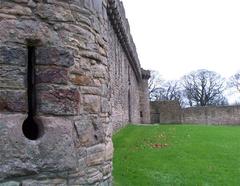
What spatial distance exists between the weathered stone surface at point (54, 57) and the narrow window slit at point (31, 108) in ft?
0.23

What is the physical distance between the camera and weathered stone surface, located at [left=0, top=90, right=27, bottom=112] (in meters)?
3.70

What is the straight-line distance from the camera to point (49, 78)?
13.0ft

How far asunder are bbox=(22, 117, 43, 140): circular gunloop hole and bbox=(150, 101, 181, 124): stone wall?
97.9 feet

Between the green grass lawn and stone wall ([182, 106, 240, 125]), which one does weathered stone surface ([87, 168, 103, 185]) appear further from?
stone wall ([182, 106, 240, 125])

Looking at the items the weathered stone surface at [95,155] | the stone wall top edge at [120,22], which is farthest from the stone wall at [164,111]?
the weathered stone surface at [95,155]

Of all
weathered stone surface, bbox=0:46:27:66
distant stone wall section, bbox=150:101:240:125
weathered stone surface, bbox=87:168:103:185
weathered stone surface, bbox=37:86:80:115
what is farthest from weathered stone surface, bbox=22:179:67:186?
distant stone wall section, bbox=150:101:240:125

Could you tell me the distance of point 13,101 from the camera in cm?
375

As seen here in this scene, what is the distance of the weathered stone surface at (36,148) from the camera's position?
12.0 ft

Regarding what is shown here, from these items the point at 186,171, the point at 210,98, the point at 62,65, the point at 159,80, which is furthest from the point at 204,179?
the point at 159,80

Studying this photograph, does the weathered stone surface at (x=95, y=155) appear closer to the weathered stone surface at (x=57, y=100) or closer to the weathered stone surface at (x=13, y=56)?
the weathered stone surface at (x=57, y=100)

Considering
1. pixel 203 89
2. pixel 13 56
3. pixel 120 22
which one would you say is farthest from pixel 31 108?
pixel 203 89

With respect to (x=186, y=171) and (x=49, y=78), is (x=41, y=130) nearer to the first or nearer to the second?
(x=49, y=78)

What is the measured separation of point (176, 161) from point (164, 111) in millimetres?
25568

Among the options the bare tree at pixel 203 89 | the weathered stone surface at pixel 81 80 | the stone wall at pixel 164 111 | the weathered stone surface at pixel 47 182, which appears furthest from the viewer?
the bare tree at pixel 203 89
